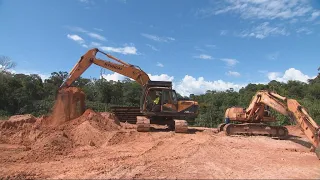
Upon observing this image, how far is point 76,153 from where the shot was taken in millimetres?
10211

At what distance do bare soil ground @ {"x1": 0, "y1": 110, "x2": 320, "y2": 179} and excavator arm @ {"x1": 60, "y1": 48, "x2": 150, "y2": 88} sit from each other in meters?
2.46

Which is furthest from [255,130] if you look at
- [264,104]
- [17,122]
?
[17,122]

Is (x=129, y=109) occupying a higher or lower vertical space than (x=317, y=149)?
higher

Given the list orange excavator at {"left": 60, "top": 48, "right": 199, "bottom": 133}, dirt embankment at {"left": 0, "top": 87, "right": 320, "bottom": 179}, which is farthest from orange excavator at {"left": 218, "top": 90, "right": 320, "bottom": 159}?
orange excavator at {"left": 60, "top": 48, "right": 199, "bottom": 133}

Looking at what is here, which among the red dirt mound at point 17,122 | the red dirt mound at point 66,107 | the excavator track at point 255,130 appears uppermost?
the red dirt mound at point 66,107

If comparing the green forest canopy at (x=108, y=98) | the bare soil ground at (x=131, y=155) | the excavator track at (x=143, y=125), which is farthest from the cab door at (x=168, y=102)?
the green forest canopy at (x=108, y=98)

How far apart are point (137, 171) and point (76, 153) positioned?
11.7 ft

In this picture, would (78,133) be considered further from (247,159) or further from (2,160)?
(247,159)

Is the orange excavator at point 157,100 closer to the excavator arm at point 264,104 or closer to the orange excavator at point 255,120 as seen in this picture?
the orange excavator at point 255,120

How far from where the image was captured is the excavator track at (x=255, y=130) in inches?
611

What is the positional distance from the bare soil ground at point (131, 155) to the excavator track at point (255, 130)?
4.29ft

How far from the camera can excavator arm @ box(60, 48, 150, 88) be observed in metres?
16.6

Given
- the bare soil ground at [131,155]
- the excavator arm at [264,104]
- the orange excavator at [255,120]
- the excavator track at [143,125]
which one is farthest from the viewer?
the excavator track at [143,125]

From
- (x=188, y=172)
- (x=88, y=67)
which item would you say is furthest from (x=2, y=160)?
(x=88, y=67)
